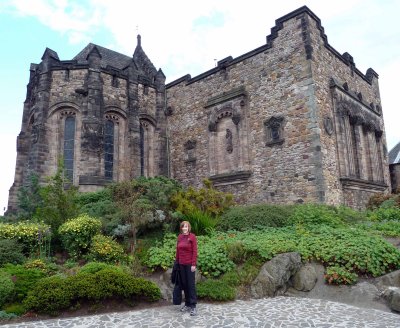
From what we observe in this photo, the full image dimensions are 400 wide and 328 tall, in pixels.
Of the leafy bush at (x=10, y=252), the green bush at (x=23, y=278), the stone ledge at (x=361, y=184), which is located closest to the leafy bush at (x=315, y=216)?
the stone ledge at (x=361, y=184)

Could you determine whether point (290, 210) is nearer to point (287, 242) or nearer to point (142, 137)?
point (287, 242)

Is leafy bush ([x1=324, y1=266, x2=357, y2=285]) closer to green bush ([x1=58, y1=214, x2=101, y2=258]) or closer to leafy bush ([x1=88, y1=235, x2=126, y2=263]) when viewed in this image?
leafy bush ([x1=88, y1=235, x2=126, y2=263])

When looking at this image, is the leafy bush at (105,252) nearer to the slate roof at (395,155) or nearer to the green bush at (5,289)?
the green bush at (5,289)

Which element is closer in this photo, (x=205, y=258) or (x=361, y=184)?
(x=205, y=258)

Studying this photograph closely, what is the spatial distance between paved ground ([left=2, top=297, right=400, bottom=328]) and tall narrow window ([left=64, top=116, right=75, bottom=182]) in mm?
11901

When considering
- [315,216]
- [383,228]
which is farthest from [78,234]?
[383,228]

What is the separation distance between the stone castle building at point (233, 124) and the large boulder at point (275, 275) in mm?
6066

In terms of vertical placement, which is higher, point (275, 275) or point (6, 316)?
point (275, 275)

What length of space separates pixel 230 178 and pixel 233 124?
2.83 meters

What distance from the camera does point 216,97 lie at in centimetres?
1761

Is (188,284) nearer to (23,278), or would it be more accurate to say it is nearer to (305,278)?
(305,278)

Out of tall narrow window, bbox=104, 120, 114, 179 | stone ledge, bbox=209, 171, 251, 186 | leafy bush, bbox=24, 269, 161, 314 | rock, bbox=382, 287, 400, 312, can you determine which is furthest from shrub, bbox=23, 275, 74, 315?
tall narrow window, bbox=104, 120, 114, 179

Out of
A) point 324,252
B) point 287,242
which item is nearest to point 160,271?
point 287,242

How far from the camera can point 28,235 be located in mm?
9055
